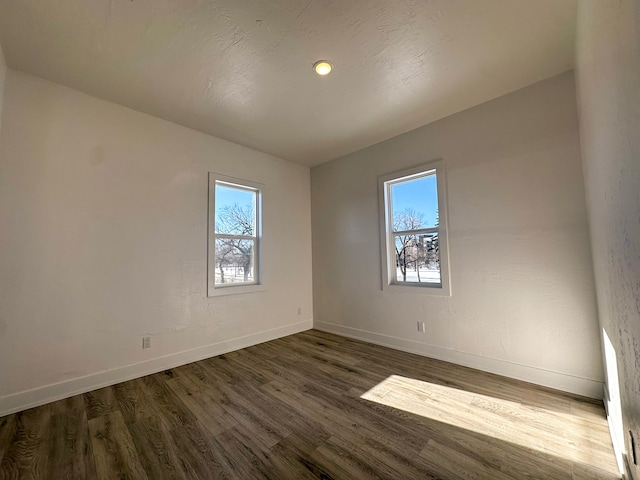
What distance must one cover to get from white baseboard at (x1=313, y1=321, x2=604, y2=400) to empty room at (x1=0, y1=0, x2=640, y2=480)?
0.02 metres

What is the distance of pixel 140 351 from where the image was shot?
2781 mm

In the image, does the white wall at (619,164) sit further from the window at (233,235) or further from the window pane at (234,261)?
the window pane at (234,261)

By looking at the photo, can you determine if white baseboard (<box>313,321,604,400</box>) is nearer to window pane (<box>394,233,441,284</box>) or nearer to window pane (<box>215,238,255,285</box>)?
window pane (<box>394,233,441,284</box>)

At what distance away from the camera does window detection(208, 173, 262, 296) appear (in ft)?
11.3

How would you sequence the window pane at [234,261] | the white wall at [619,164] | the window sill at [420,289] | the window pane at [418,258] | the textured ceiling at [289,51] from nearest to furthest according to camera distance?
the white wall at [619,164] < the textured ceiling at [289,51] < the window sill at [420,289] < the window pane at [418,258] < the window pane at [234,261]

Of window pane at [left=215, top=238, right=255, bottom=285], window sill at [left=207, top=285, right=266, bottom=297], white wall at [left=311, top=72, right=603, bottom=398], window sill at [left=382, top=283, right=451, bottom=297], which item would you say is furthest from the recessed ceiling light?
window sill at [left=207, top=285, right=266, bottom=297]

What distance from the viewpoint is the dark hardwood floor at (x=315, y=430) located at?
1.51 meters

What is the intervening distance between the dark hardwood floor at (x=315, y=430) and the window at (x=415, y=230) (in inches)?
43.1

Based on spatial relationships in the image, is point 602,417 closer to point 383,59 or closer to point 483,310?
point 483,310

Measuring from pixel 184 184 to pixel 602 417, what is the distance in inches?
172

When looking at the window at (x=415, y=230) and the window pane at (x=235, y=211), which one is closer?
the window at (x=415, y=230)

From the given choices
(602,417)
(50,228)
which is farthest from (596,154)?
(50,228)

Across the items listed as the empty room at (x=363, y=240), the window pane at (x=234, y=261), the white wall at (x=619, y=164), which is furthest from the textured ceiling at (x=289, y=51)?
the window pane at (x=234, y=261)

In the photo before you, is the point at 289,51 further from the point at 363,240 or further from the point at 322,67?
the point at 363,240
